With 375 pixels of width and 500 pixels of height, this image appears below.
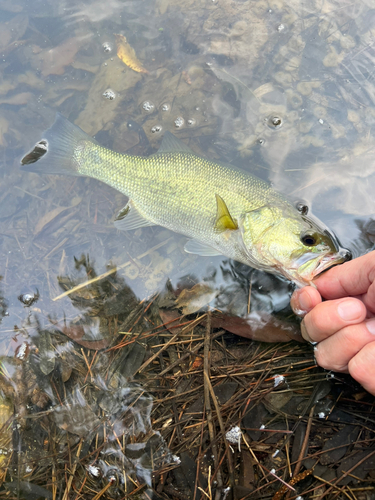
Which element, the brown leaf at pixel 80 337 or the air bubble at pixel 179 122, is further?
the air bubble at pixel 179 122

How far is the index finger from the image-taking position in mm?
2229

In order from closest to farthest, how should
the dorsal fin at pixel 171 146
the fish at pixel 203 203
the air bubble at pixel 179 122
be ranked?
the fish at pixel 203 203, the dorsal fin at pixel 171 146, the air bubble at pixel 179 122

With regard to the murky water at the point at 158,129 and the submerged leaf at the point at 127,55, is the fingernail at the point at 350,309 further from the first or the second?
the submerged leaf at the point at 127,55

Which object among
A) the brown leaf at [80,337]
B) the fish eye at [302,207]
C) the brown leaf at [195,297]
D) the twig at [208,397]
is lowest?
the brown leaf at [80,337]

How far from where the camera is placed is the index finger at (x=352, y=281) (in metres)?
2.23

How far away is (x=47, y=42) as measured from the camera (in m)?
4.07

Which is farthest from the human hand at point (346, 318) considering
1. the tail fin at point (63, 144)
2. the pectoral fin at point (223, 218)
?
the tail fin at point (63, 144)

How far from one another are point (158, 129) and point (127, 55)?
112 cm

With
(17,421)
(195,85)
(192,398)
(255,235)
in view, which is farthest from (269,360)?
(195,85)

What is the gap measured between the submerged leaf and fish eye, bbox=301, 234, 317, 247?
306 centimetres

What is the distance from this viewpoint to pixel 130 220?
137 inches

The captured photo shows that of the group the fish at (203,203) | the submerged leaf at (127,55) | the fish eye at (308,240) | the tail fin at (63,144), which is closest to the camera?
the fish eye at (308,240)

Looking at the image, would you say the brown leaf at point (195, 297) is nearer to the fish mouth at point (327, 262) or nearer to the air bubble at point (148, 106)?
the fish mouth at point (327, 262)

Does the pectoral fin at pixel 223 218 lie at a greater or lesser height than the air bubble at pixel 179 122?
lesser
